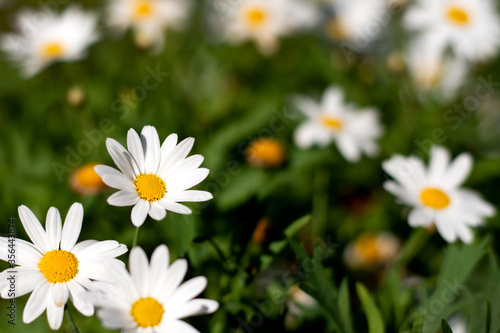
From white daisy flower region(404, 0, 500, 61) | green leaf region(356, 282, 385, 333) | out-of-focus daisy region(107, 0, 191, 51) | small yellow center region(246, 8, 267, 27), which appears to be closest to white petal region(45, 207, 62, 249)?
green leaf region(356, 282, 385, 333)

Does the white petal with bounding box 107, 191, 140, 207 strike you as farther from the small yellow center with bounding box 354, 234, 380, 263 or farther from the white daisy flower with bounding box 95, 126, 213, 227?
the small yellow center with bounding box 354, 234, 380, 263

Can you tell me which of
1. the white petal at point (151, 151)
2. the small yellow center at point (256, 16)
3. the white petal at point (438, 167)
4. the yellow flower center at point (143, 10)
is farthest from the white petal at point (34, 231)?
the yellow flower center at point (143, 10)

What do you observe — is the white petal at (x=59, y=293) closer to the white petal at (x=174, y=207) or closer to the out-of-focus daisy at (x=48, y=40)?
the white petal at (x=174, y=207)

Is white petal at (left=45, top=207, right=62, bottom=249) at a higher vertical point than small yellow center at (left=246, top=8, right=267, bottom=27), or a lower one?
lower

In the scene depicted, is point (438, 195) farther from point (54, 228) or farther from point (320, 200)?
point (54, 228)

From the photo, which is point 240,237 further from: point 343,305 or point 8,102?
point 8,102

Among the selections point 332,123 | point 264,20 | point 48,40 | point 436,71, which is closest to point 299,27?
point 264,20

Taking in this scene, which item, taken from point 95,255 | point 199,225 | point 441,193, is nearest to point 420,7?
point 441,193
